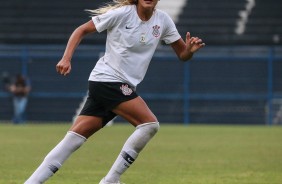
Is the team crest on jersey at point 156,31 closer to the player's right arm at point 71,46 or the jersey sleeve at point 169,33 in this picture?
the jersey sleeve at point 169,33

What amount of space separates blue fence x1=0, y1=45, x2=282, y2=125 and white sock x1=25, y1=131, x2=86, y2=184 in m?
23.0

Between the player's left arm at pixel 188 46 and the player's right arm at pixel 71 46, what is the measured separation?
3.16 ft

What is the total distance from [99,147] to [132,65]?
9.20 metres

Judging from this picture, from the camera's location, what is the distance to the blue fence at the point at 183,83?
102 ft

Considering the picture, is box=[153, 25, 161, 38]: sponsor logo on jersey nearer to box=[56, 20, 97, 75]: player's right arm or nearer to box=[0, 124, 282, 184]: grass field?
box=[56, 20, 97, 75]: player's right arm

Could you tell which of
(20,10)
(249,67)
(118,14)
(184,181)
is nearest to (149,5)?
(118,14)

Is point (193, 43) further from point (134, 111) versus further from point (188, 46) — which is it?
point (134, 111)

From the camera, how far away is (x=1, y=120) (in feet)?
104

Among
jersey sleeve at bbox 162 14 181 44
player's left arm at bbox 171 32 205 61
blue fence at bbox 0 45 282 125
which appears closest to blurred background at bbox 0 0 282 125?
blue fence at bbox 0 45 282 125

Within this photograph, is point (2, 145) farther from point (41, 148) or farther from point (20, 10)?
point (20, 10)

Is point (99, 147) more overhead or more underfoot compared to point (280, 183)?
more underfoot

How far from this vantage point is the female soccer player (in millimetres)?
7973

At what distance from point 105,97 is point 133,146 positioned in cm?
54

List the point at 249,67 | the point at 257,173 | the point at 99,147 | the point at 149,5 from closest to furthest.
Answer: the point at 149,5 → the point at 257,173 → the point at 99,147 → the point at 249,67
